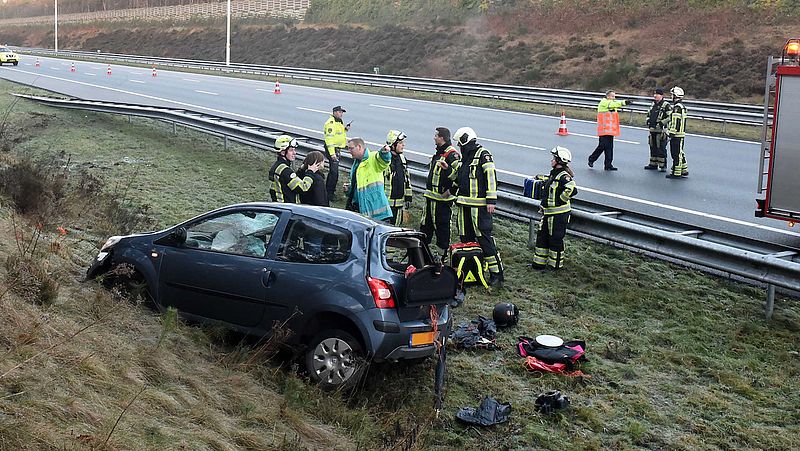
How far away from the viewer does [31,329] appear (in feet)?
20.1

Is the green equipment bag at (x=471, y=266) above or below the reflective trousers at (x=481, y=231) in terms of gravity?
below

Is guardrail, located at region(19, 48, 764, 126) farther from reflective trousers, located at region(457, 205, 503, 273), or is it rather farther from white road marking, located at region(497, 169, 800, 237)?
reflective trousers, located at region(457, 205, 503, 273)

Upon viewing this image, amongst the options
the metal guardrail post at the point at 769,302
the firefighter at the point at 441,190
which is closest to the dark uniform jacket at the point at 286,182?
the firefighter at the point at 441,190

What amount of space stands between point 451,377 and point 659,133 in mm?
10889

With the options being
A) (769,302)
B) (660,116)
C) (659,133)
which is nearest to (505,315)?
(769,302)

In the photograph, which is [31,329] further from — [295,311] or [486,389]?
[486,389]

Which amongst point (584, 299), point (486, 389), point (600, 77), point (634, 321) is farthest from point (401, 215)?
point (600, 77)

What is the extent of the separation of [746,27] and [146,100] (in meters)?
23.0

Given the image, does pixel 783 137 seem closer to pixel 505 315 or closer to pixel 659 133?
pixel 505 315

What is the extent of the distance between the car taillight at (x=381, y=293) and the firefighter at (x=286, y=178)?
351 cm

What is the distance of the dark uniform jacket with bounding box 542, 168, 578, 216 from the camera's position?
10.9 meters

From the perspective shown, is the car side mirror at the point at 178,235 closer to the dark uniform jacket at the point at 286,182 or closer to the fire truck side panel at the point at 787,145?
the dark uniform jacket at the point at 286,182

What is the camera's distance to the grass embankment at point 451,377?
5.46 meters

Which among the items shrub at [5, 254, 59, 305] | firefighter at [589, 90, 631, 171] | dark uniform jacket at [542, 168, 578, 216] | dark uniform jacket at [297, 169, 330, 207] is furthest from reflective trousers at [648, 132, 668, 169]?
shrub at [5, 254, 59, 305]
